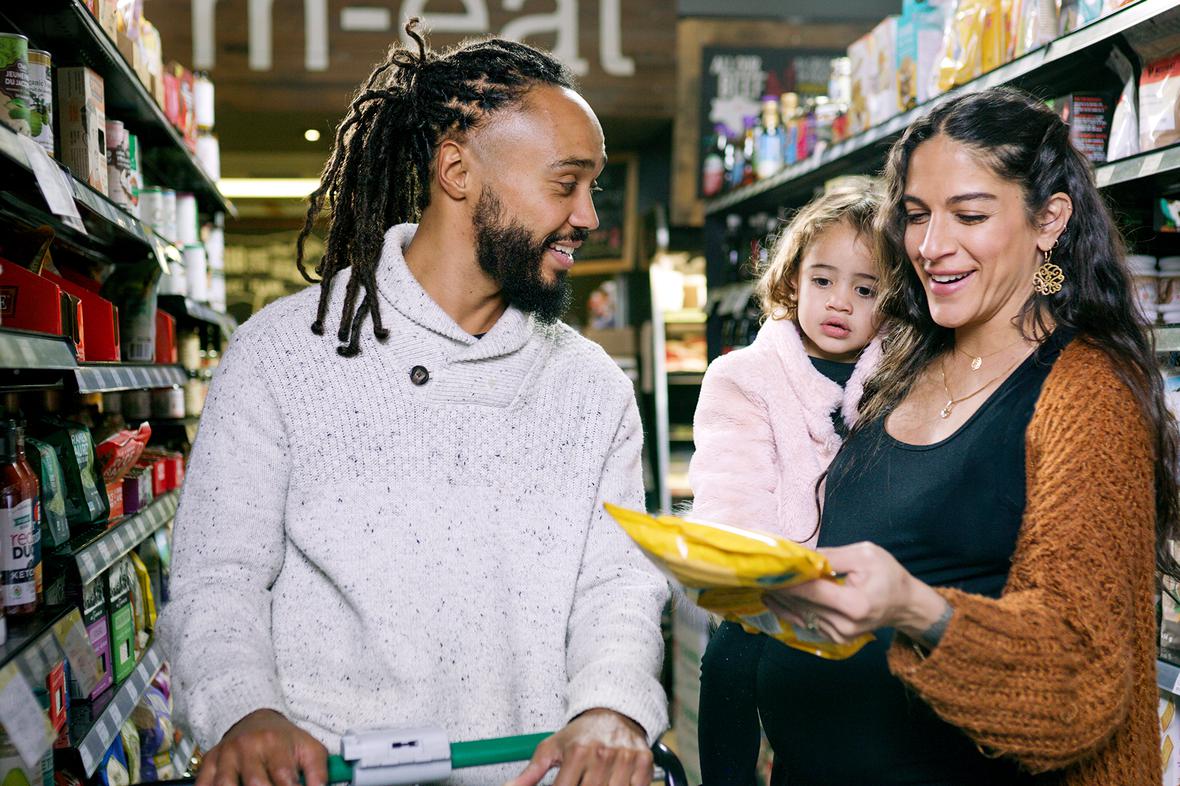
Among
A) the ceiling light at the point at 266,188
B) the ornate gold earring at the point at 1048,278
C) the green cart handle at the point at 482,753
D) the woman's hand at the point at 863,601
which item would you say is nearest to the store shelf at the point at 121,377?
the green cart handle at the point at 482,753

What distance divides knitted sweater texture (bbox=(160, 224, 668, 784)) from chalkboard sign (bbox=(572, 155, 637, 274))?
4924 millimetres

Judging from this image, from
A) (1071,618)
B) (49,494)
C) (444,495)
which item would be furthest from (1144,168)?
(49,494)

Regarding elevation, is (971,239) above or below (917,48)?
below

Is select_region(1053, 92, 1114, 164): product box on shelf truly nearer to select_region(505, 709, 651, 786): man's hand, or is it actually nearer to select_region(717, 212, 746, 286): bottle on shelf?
select_region(505, 709, 651, 786): man's hand

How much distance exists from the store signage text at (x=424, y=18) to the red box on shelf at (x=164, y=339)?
285cm

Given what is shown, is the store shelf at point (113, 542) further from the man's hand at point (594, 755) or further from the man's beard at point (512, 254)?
the man's hand at point (594, 755)

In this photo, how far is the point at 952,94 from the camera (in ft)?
8.87

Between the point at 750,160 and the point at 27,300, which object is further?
the point at 750,160

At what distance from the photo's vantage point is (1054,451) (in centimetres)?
146

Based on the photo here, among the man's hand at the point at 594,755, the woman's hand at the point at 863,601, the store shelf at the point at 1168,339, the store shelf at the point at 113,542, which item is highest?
the store shelf at the point at 1168,339

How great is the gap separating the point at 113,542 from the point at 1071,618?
196 cm

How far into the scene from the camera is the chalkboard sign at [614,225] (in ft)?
21.8

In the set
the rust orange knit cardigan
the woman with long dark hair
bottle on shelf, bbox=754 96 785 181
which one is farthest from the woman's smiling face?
bottle on shelf, bbox=754 96 785 181

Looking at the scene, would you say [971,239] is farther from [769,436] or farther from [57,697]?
[57,697]
